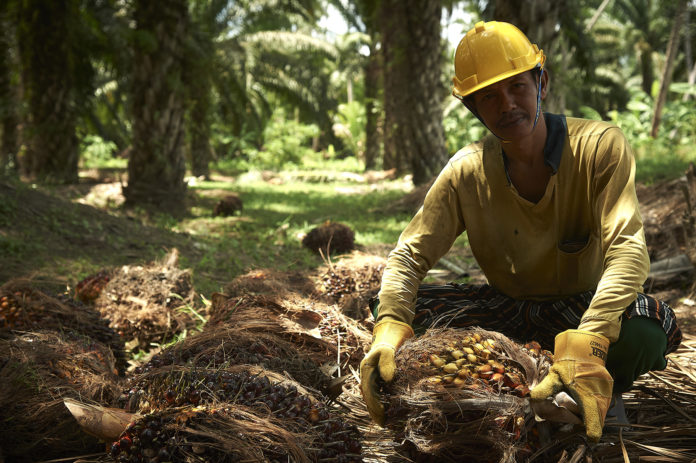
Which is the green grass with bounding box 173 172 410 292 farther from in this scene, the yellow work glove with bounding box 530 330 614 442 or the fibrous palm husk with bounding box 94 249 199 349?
the yellow work glove with bounding box 530 330 614 442

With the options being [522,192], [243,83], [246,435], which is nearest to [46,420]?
[246,435]

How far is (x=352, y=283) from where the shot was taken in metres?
3.64

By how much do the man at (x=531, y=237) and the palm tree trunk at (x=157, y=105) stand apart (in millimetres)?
6096

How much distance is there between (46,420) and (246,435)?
34.6 inches

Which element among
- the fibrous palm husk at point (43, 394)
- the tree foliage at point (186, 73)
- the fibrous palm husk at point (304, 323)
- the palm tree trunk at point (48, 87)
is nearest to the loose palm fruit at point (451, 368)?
the fibrous palm husk at point (304, 323)

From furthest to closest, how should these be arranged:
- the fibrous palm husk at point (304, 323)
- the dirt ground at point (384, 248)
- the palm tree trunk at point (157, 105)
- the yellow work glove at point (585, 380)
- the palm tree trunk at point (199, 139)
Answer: the palm tree trunk at point (199, 139) → the palm tree trunk at point (157, 105) → the dirt ground at point (384, 248) → the fibrous palm husk at point (304, 323) → the yellow work glove at point (585, 380)

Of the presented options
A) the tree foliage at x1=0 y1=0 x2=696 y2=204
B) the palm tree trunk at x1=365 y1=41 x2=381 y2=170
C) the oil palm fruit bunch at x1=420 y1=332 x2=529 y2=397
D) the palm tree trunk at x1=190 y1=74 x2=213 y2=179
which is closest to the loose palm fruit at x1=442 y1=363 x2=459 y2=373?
the oil palm fruit bunch at x1=420 y1=332 x2=529 y2=397

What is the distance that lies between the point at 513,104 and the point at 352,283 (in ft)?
5.81

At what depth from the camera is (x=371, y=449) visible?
2.10m

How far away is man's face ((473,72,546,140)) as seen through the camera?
2197mm

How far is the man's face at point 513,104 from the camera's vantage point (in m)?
2.20

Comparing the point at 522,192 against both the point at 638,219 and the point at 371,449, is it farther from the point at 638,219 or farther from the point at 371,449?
the point at 371,449

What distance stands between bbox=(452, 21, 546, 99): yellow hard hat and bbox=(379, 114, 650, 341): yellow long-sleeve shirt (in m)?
0.31

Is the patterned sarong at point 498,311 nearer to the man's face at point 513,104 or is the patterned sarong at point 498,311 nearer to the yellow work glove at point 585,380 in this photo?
the yellow work glove at point 585,380
